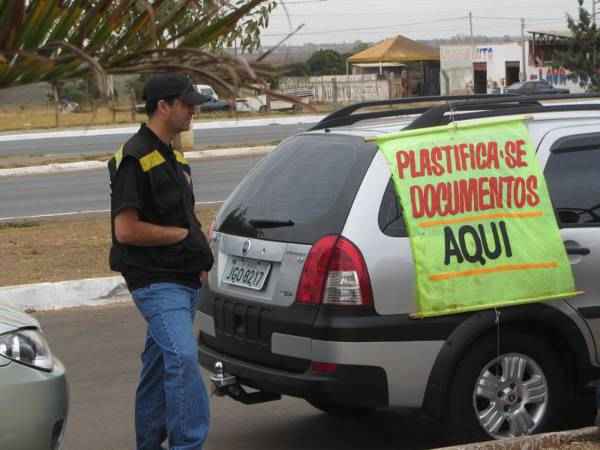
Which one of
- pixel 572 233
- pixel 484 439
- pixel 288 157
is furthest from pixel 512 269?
pixel 288 157

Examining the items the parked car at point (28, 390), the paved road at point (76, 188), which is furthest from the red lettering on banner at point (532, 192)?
the paved road at point (76, 188)

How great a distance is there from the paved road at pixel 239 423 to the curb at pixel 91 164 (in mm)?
17261

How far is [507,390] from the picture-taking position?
18.9ft

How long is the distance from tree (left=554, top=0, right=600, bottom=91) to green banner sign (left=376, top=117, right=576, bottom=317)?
115 feet

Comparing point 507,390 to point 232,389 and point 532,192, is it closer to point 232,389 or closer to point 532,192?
point 532,192

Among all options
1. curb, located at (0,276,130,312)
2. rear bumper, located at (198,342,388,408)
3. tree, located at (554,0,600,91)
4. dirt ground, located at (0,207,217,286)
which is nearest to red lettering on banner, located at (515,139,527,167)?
rear bumper, located at (198,342,388,408)

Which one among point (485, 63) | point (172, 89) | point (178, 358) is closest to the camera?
point (178, 358)

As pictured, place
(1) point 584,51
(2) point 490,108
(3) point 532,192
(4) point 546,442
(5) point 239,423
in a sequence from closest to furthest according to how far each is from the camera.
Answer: (4) point 546,442 < (3) point 532,192 < (2) point 490,108 < (5) point 239,423 < (1) point 584,51

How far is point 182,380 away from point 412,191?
4.47 feet

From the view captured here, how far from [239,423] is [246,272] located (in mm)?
1211

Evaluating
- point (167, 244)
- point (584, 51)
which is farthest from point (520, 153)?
point (584, 51)

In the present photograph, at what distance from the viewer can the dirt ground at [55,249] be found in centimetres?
1118

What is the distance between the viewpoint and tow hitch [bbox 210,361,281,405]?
593cm

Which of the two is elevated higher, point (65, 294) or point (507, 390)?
point (507, 390)
